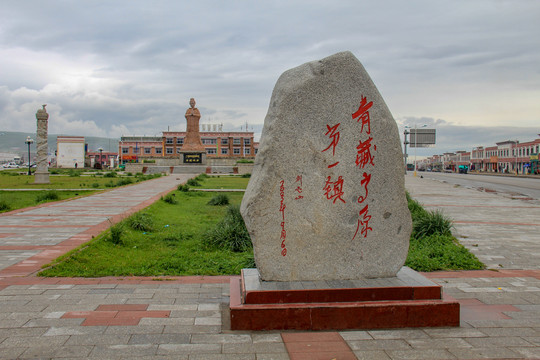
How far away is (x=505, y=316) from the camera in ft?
13.9

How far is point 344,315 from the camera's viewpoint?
386cm

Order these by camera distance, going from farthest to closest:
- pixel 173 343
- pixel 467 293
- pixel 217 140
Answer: pixel 217 140 → pixel 467 293 → pixel 173 343

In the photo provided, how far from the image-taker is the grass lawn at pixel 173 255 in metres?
5.86

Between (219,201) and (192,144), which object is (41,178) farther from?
(192,144)

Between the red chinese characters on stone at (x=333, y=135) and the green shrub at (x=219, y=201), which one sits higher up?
the red chinese characters on stone at (x=333, y=135)

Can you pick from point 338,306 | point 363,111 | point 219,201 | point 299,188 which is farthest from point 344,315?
point 219,201

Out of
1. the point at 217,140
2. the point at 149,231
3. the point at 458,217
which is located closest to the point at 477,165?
the point at 217,140

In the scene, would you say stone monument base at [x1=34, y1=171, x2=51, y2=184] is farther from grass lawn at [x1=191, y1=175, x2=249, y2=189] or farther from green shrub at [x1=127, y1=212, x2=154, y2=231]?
green shrub at [x1=127, y1=212, x2=154, y2=231]

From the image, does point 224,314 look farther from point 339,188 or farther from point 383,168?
point 383,168

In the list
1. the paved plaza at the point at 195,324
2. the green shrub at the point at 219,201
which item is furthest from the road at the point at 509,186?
the paved plaza at the point at 195,324

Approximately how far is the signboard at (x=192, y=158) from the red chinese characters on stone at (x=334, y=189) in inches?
1455

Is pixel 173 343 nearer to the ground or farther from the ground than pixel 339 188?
nearer to the ground

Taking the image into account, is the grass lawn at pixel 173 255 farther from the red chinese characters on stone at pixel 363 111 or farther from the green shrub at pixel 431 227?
the red chinese characters on stone at pixel 363 111

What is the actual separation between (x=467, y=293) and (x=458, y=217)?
7097 mm
